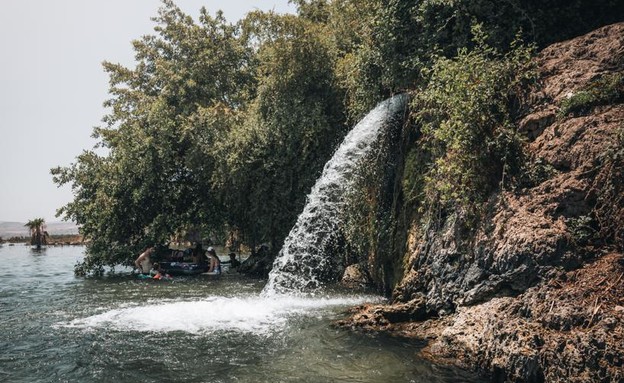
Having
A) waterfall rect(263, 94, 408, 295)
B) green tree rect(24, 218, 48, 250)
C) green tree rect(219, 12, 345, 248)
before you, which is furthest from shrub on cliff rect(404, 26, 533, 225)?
green tree rect(24, 218, 48, 250)

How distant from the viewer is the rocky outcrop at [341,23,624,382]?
17.9 ft

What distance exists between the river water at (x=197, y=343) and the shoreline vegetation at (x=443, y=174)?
107cm

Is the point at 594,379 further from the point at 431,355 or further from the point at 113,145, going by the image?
the point at 113,145

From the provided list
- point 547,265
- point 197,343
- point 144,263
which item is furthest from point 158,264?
point 547,265

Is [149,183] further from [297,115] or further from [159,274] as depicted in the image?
[297,115]

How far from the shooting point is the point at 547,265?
20.8 feet

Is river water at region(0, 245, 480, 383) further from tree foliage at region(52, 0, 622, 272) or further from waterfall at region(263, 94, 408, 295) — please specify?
tree foliage at region(52, 0, 622, 272)

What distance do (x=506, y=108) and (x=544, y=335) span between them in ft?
15.5

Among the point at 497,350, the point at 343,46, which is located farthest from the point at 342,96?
the point at 497,350

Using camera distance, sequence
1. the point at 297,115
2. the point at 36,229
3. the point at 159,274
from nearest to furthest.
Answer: the point at 297,115 < the point at 159,274 < the point at 36,229

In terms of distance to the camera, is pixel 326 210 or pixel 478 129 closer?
pixel 478 129

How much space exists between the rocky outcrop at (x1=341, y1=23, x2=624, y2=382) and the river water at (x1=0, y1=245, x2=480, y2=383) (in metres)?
0.80

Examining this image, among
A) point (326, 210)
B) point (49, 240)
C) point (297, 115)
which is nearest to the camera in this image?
point (326, 210)

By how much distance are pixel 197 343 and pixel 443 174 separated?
616 cm
